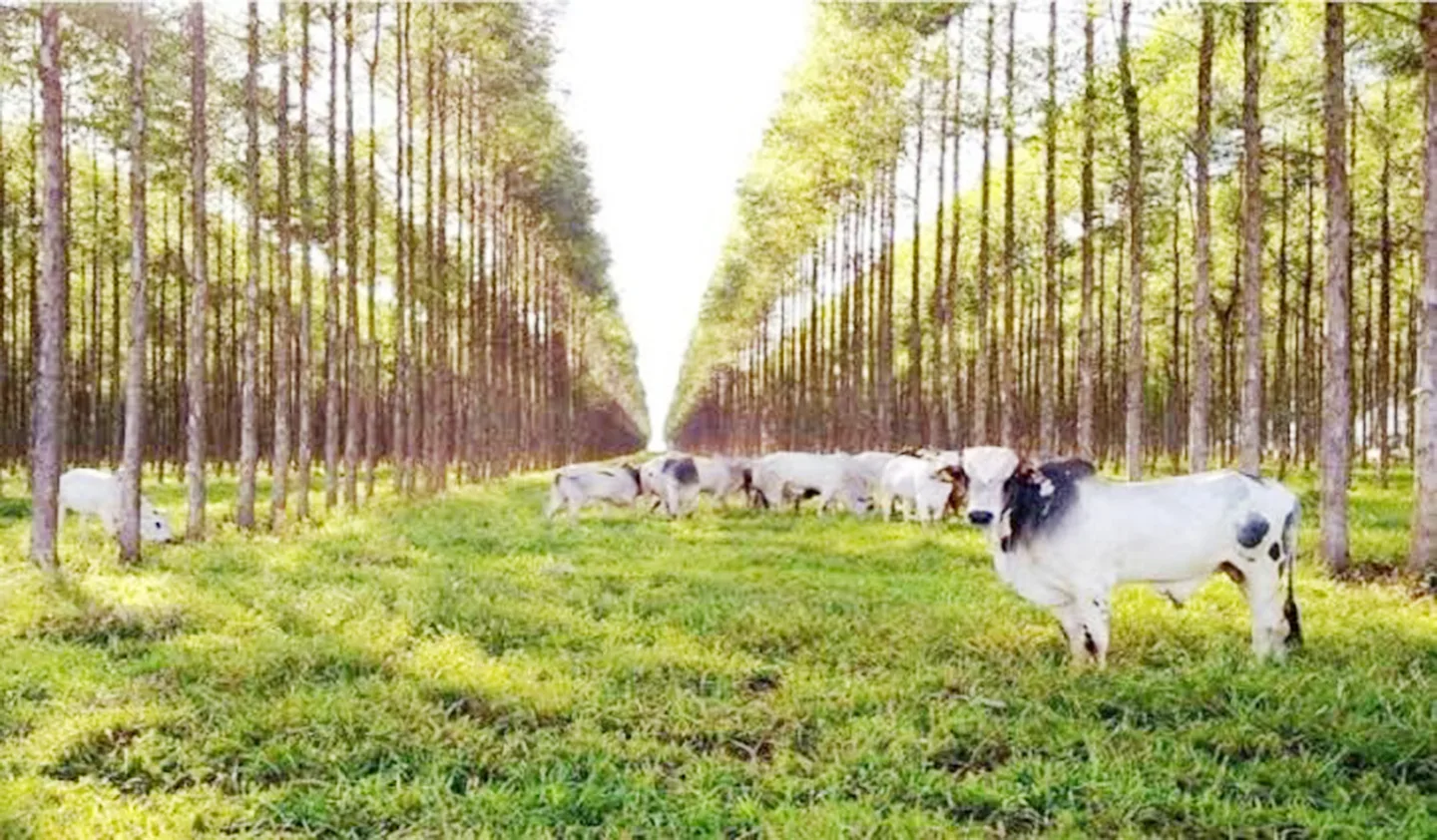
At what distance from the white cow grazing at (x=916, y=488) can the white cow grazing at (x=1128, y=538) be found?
39.7ft

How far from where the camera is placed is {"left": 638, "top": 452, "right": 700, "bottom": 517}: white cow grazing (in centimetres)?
2508

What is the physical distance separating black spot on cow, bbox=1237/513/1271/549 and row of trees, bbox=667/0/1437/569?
529 centimetres

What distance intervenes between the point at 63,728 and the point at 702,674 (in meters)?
4.19

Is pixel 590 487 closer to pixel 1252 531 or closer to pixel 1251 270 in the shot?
pixel 1251 270

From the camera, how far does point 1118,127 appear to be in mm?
22781

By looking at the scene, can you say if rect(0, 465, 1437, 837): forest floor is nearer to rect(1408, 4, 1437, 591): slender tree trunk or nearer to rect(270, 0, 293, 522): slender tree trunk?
rect(1408, 4, 1437, 591): slender tree trunk

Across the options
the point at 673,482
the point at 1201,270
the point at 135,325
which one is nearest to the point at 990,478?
the point at 1201,270

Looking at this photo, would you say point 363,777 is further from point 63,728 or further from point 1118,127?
point 1118,127

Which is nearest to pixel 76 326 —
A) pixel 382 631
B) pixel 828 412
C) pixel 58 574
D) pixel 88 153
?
pixel 88 153

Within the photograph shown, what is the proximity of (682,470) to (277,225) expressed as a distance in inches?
352

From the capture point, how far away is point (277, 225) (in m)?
23.5

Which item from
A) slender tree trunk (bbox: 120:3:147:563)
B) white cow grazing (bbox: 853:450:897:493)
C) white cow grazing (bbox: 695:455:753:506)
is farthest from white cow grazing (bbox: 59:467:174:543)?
white cow grazing (bbox: 853:450:897:493)

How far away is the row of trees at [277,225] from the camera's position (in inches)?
693

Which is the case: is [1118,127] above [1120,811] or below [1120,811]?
above
